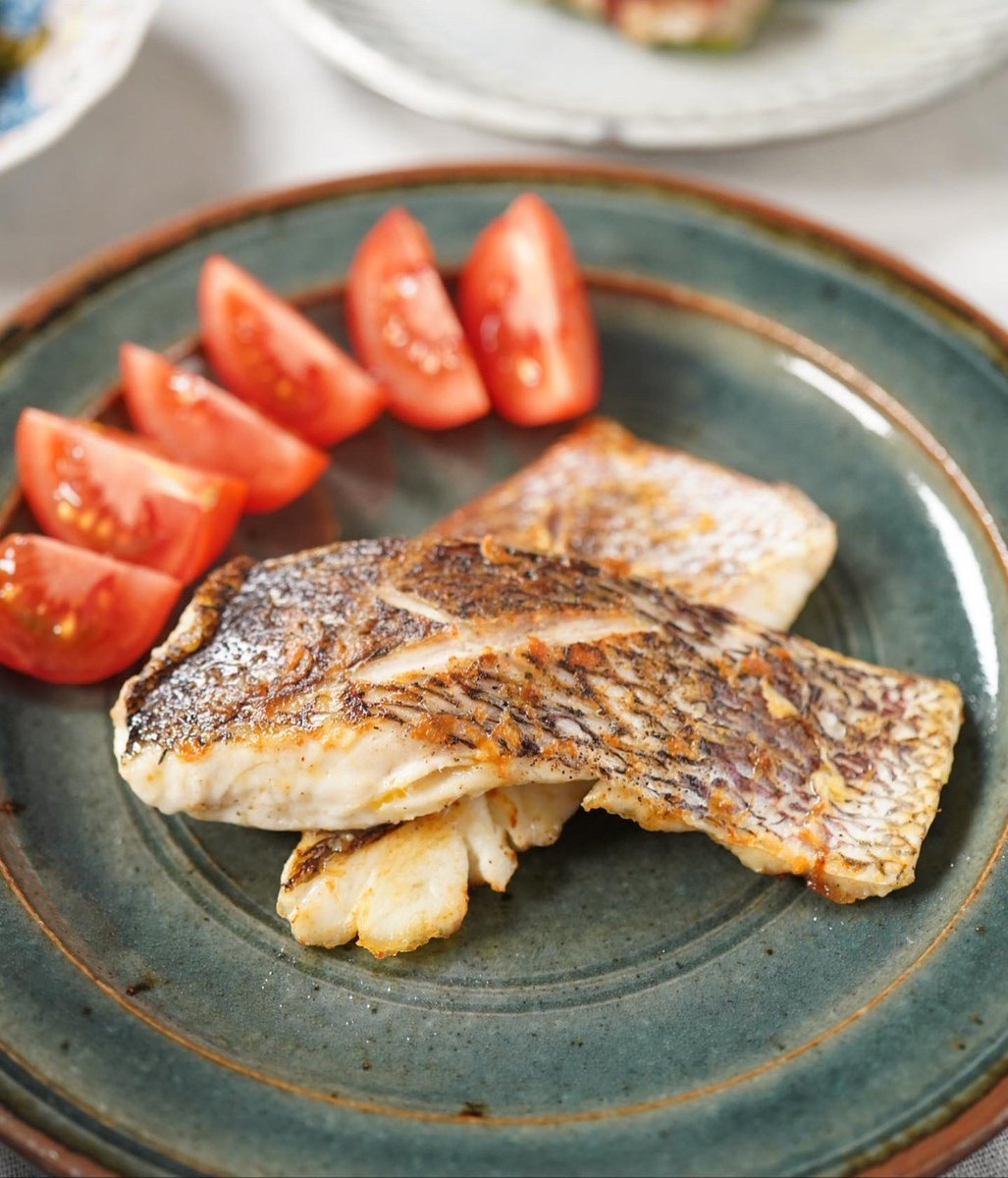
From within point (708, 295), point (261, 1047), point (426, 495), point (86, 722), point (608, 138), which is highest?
point (608, 138)

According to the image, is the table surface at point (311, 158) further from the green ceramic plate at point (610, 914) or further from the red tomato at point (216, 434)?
the red tomato at point (216, 434)

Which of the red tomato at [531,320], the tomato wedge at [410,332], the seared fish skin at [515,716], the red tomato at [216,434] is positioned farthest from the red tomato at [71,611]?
the red tomato at [531,320]

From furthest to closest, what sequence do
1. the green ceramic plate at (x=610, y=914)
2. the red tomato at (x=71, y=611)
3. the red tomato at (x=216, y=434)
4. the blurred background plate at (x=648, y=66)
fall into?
the blurred background plate at (x=648, y=66), the red tomato at (x=216, y=434), the red tomato at (x=71, y=611), the green ceramic plate at (x=610, y=914)

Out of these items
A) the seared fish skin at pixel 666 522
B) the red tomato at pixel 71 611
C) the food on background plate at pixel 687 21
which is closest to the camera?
the red tomato at pixel 71 611

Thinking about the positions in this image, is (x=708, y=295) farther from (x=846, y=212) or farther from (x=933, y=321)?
(x=846, y=212)

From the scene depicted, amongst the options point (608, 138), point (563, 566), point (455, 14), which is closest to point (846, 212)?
point (608, 138)

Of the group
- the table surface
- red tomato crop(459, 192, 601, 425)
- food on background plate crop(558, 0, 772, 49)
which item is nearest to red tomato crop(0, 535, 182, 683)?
red tomato crop(459, 192, 601, 425)

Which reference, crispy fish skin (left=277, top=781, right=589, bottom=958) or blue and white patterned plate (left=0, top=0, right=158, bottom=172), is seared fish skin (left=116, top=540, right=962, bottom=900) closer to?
crispy fish skin (left=277, top=781, right=589, bottom=958)
